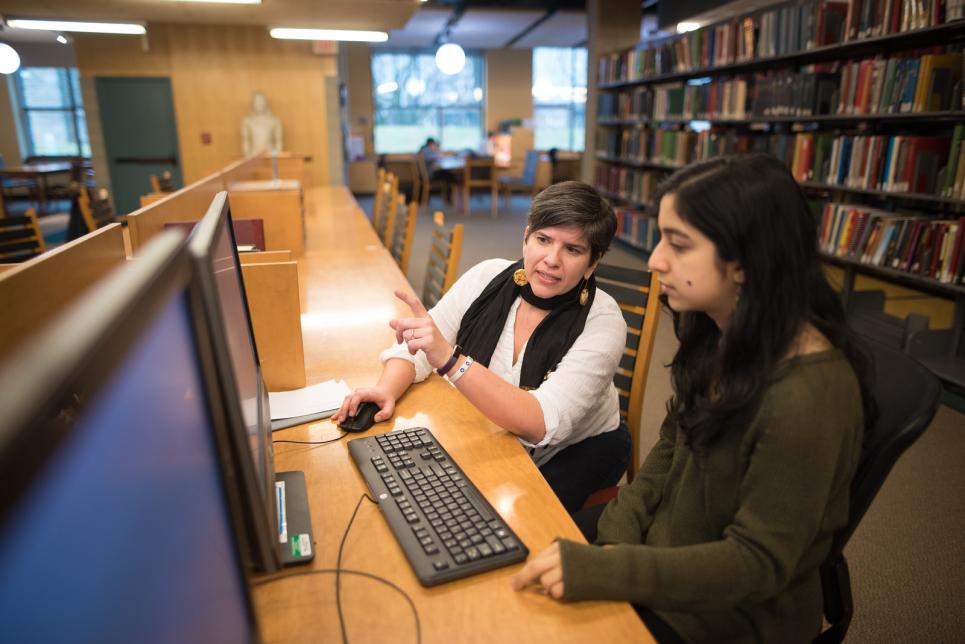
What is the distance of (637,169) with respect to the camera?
6.44 meters

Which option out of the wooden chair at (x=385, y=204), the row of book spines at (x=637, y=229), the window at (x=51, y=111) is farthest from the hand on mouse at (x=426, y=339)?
the window at (x=51, y=111)

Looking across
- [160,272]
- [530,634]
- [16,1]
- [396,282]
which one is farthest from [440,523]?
[16,1]

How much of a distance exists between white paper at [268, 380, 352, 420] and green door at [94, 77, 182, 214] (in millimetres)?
7374

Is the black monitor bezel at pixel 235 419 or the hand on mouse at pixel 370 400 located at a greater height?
the black monitor bezel at pixel 235 419

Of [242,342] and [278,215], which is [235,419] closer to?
[242,342]

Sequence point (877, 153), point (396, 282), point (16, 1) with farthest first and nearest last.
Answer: point (16, 1) → point (877, 153) → point (396, 282)

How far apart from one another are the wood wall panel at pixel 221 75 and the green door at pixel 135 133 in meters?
0.11

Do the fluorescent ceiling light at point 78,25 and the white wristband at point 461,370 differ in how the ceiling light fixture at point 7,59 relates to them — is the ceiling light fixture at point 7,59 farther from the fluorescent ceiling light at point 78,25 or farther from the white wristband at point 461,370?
the white wristband at point 461,370

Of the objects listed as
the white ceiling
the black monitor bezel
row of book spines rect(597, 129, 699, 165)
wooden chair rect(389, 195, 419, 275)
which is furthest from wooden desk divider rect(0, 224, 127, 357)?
row of book spines rect(597, 129, 699, 165)

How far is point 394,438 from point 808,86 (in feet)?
12.0

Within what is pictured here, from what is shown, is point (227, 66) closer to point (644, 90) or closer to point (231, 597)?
point (644, 90)

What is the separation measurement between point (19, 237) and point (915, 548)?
165 inches

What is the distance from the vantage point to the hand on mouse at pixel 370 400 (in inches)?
52.2

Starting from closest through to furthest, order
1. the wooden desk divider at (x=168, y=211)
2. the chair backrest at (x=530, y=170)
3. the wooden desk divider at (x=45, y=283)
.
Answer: the wooden desk divider at (x=45, y=283)
the wooden desk divider at (x=168, y=211)
the chair backrest at (x=530, y=170)
